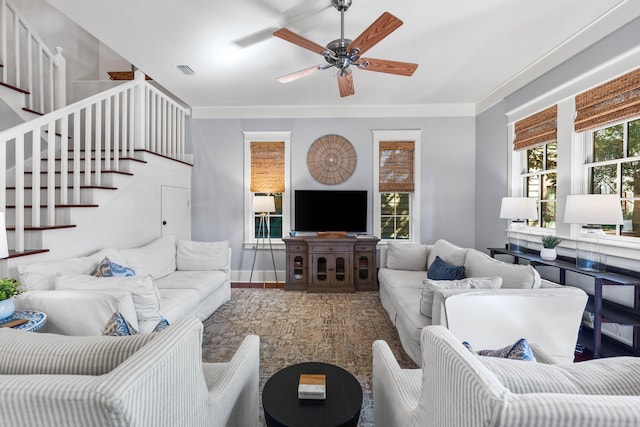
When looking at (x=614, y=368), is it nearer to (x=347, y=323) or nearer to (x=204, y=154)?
(x=347, y=323)

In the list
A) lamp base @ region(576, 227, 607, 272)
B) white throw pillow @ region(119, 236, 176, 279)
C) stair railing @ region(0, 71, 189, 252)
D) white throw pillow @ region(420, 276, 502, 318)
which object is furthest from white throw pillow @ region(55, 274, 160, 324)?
lamp base @ region(576, 227, 607, 272)

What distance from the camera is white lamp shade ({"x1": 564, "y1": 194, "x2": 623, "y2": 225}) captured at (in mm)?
2314

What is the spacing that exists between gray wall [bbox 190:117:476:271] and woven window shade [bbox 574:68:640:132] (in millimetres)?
1960

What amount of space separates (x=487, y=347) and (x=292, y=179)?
11.7 ft

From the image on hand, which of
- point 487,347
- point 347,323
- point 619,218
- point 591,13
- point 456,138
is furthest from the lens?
point 456,138

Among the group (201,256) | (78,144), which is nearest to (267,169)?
(201,256)

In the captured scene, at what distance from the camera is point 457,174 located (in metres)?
4.88

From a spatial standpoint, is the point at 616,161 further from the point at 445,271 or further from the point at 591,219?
the point at 445,271

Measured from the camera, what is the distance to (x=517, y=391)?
74 cm

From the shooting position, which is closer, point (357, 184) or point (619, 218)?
point (619, 218)

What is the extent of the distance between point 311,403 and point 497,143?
432 cm

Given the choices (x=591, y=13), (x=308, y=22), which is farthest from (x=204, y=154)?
(x=591, y=13)

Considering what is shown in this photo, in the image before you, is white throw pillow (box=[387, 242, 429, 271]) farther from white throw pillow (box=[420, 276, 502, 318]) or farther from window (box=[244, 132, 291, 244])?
window (box=[244, 132, 291, 244])

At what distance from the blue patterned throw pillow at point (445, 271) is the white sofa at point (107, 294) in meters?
2.31
